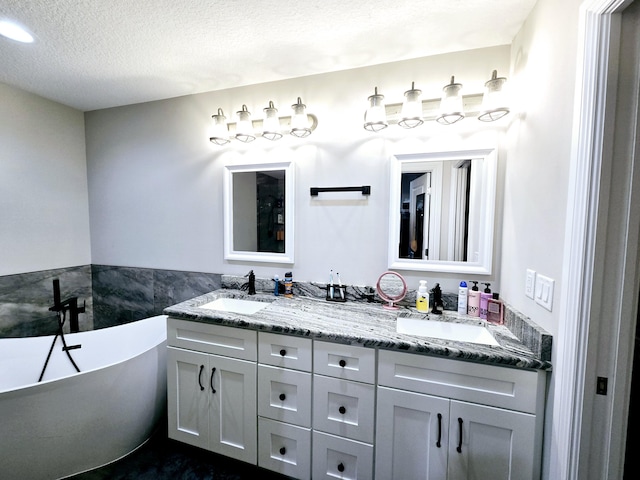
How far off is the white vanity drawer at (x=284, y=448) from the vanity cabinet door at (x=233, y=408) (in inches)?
Result: 2.2

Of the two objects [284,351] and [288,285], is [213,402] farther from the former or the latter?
[288,285]

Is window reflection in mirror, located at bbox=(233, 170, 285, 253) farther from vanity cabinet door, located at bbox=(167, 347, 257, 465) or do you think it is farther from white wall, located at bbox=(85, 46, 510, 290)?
vanity cabinet door, located at bbox=(167, 347, 257, 465)

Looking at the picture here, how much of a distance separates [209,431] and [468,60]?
2.74m

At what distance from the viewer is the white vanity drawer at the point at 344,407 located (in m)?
1.30

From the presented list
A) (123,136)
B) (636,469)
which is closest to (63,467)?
(123,136)

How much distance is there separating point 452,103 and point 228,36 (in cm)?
133

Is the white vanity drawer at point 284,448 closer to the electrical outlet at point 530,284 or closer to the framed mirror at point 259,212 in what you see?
the framed mirror at point 259,212

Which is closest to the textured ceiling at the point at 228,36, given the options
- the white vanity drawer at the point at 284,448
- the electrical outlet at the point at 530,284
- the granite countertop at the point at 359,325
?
the electrical outlet at the point at 530,284

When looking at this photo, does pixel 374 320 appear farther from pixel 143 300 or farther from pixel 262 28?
pixel 143 300

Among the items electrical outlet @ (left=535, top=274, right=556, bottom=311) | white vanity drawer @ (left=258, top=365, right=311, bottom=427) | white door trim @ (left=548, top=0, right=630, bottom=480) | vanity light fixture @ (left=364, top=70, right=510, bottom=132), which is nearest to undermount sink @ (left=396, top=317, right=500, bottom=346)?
electrical outlet @ (left=535, top=274, right=556, bottom=311)

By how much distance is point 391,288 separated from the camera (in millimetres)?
1771

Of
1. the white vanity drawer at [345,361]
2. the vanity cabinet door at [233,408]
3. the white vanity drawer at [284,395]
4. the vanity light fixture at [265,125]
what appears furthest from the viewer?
the vanity light fixture at [265,125]

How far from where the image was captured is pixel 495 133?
158 cm

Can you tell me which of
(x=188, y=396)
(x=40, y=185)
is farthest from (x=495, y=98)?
(x=40, y=185)
